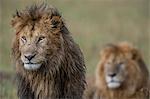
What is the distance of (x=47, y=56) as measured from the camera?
7129mm

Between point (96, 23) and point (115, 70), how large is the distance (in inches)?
383

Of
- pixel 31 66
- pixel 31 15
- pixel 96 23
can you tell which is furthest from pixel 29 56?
pixel 96 23

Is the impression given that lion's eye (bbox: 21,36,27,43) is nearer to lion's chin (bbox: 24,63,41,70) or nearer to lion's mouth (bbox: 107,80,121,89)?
lion's chin (bbox: 24,63,41,70)

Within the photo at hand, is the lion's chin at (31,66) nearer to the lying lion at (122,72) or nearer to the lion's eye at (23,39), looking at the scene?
the lion's eye at (23,39)

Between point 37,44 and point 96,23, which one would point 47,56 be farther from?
point 96,23

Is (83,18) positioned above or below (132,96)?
above

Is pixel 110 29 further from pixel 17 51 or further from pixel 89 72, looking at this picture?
pixel 17 51

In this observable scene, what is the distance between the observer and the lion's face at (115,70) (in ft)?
35.6

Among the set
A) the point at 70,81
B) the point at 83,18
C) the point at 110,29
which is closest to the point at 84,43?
the point at 110,29

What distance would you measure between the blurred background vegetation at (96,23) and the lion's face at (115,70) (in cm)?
379

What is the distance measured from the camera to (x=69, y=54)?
23.8ft

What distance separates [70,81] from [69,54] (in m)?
0.28

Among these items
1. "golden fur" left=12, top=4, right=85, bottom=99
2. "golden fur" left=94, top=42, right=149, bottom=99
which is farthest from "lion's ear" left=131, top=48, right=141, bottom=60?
"golden fur" left=12, top=4, right=85, bottom=99

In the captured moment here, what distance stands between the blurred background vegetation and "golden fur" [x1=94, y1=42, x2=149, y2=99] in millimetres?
3715
